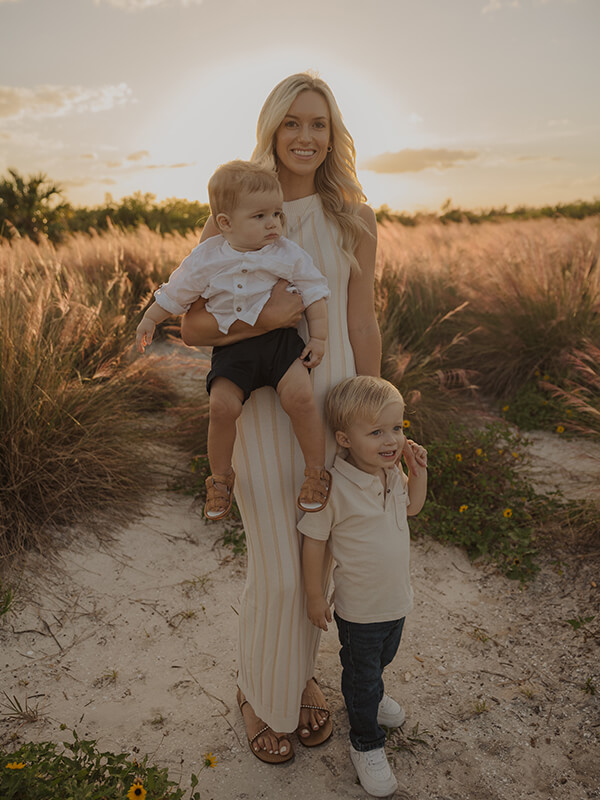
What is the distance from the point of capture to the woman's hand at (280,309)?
1957 mm

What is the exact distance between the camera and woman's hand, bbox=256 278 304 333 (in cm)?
196

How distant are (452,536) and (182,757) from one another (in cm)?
211

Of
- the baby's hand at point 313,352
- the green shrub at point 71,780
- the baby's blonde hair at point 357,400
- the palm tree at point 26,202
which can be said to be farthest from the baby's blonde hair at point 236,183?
the palm tree at point 26,202

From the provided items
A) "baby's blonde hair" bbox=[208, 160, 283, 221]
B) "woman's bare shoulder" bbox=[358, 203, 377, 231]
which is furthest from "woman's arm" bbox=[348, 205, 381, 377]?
"baby's blonde hair" bbox=[208, 160, 283, 221]

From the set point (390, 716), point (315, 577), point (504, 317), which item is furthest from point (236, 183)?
point (504, 317)

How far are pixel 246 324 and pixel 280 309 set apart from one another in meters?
0.12

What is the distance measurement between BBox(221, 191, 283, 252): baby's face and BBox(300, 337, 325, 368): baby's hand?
13.9 inches

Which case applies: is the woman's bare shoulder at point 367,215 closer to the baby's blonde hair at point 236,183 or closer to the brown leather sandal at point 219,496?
the baby's blonde hair at point 236,183

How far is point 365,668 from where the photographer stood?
7.18 ft

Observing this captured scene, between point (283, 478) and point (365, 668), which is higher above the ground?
point (283, 478)

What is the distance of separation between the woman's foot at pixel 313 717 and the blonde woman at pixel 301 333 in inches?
7.7

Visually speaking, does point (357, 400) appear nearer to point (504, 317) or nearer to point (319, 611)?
point (319, 611)

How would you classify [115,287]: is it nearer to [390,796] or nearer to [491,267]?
[491,267]

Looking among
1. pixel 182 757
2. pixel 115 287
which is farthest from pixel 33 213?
pixel 182 757
